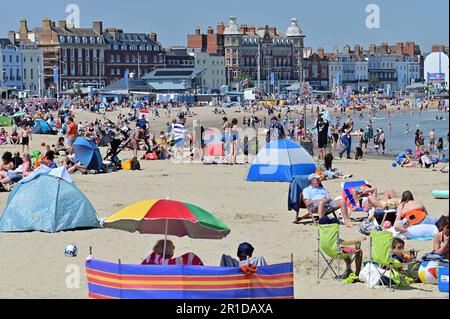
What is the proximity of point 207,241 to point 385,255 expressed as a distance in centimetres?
309

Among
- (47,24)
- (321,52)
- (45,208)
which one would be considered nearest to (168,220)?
(45,208)

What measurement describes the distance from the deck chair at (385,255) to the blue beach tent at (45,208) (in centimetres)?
468

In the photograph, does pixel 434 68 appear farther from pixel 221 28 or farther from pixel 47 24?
pixel 47 24

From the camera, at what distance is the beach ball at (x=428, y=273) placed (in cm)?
989

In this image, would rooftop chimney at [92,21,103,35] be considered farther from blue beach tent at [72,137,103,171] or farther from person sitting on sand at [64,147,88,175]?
blue beach tent at [72,137,103,171]

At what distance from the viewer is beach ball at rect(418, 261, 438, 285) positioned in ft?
32.4

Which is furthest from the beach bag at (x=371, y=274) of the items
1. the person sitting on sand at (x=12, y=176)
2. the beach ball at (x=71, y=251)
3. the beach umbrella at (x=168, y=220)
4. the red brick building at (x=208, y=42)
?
the red brick building at (x=208, y=42)

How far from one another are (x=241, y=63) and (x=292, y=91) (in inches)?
359

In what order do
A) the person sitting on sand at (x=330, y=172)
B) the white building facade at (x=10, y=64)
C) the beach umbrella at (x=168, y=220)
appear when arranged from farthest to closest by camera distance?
1. the white building facade at (x=10, y=64)
2. the person sitting on sand at (x=330, y=172)
3. the beach umbrella at (x=168, y=220)

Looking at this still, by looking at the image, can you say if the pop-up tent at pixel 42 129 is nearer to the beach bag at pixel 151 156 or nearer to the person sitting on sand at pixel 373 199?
the beach bag at pixel 151 156

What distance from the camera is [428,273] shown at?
9922 millimetres
